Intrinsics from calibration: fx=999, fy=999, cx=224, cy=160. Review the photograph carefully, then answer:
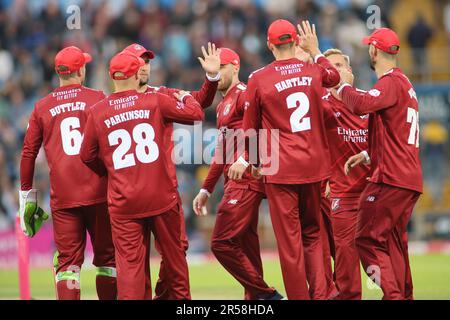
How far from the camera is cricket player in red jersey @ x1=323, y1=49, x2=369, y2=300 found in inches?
430

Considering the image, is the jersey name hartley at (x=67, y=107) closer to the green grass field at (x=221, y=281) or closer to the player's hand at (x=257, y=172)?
the player's hand at (x=257, y=172)

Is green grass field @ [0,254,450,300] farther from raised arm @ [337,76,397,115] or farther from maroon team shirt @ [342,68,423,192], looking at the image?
raised arm @ [337,76,397,115]

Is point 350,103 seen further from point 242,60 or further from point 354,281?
point 242,60

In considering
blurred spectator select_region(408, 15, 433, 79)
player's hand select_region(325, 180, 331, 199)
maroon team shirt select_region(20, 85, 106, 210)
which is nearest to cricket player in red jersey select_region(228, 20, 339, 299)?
player's hand select_region(325, 180, 331, 199)

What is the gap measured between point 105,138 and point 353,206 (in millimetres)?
2988

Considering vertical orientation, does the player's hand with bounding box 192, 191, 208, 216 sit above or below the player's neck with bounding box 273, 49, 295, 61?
below

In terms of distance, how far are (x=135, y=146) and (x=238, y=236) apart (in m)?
2.20

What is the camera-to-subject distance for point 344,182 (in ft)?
36.5

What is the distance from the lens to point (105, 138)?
384 inches

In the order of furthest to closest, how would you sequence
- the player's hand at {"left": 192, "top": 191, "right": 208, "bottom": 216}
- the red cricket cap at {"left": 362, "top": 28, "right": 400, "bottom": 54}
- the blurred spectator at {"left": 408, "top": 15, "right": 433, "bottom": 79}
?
the blurred spectator at {"left": 408, "top": 15, "right": 433, "bottom": 79} → the player's hand at {"left": 192, "top": 191, "right": 208, "bottom": 216} → the red cricket cap at {"left": 362, "top": 28, "right": 400, "bottom": 54}

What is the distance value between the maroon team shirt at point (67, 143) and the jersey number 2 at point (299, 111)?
7.12 ft

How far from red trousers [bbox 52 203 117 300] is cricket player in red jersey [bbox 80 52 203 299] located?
87 centimetres

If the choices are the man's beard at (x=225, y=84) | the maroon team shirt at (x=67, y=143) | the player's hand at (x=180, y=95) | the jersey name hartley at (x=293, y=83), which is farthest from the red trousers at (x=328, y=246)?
the maroon team shirt at (x=67, y=143)

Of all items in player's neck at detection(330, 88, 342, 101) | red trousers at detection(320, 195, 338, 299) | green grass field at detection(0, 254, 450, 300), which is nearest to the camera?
red trousers at detection(320, 195, 338, 299)
